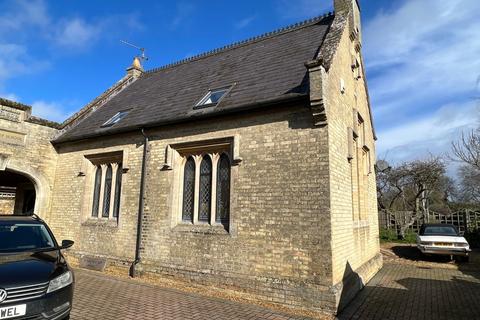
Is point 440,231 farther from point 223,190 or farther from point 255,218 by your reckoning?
point 223,190

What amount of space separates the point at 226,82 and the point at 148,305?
742cm

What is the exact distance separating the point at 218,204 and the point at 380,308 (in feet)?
15.7

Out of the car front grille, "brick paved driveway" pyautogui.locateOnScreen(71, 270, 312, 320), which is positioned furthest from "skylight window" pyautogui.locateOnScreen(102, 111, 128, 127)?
the car front grille

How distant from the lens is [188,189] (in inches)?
390

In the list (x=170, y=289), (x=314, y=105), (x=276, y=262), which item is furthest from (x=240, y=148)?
(x=170, y=289)

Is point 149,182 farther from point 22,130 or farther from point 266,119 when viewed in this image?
point 22,130

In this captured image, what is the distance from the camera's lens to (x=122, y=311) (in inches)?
259

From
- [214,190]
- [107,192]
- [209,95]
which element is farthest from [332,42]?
[107,192]

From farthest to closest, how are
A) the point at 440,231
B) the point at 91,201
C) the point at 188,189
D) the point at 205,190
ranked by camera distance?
the point at 440,231, the point at 91,201, the point at 188,189, the point at 205,190

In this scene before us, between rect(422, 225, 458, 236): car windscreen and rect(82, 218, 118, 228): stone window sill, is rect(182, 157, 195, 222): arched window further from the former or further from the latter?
rect(422, 225, 458, 236): car windscreen

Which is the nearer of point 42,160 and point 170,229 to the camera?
point 170,229

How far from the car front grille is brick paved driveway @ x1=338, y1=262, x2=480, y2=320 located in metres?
5.64

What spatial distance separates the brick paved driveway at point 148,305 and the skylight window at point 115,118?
619cm

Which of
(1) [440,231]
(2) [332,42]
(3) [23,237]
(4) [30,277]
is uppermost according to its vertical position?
(2) [332,42]
